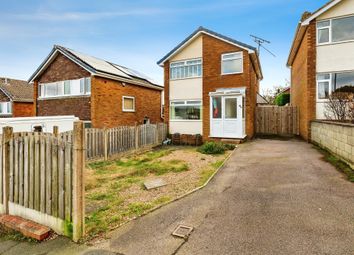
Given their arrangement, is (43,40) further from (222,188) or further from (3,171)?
(222,188)

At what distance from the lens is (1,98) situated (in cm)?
2817

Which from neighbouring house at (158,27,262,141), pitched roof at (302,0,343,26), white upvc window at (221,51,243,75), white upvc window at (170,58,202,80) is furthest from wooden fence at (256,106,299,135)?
pitched roof at (302,0,343,26)

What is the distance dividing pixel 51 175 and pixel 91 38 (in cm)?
2290

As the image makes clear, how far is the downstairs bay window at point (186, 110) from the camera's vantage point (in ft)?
52.3

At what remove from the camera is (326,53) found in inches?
486

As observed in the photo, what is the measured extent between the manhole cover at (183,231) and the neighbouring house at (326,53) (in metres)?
11.5

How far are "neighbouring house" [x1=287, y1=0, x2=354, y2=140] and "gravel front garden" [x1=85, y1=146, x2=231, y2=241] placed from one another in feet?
22.0

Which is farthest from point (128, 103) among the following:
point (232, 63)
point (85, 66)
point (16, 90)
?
point (16, 90)

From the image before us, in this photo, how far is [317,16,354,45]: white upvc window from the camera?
1195 centimetres

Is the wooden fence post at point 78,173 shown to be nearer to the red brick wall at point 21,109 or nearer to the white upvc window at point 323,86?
the white upvc window at point 323,86

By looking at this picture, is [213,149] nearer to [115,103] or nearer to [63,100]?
[115,103]

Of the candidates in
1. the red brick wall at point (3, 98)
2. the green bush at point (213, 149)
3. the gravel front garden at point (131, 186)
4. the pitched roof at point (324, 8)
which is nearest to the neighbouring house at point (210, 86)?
the green bush at point (213, 149)

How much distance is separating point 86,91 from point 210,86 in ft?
29.7

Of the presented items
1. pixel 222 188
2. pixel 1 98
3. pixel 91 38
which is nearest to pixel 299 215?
pixel 222 188
